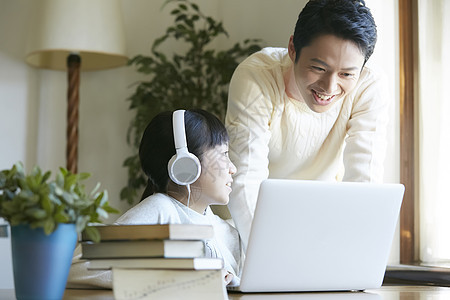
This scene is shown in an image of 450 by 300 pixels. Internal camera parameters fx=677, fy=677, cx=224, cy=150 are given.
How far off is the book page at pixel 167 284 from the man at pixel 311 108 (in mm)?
609

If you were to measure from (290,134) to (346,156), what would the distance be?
15cm

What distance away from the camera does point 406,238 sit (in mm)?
2307

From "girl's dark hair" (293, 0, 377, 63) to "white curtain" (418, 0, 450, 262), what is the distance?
690mm

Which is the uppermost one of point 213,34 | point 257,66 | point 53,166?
point 213,34

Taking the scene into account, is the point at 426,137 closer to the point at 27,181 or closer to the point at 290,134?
the point at 290,134

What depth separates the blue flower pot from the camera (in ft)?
2.58

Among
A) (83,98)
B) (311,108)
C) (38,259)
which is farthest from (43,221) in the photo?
(83,98)

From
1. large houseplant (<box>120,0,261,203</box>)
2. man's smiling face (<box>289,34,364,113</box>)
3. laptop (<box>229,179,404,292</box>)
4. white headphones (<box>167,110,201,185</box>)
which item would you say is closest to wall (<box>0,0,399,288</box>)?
large houseplant (<box>120,0,261,203</box>)

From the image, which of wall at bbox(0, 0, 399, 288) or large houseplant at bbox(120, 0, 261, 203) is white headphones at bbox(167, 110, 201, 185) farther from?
wall at bbox(0, 0, 399, 288)

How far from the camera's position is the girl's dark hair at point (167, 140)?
57.8 inches

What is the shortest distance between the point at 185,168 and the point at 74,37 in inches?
66.3

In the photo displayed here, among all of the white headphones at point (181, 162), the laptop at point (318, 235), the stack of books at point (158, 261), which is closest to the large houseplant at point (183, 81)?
the white headphones at point (181, 162)

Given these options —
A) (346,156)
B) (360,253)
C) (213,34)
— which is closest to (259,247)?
(360,253)

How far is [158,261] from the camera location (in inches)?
32.2
